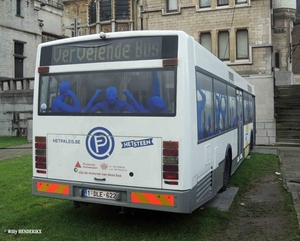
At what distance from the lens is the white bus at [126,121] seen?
5.02m

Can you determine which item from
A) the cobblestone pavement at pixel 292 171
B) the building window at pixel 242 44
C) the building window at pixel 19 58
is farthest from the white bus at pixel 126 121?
the building window at pixel 19 58

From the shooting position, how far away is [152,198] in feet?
16.6

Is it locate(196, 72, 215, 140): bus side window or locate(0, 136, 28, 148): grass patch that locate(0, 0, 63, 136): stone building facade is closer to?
locate(0, 136, 28, 148): grass patch

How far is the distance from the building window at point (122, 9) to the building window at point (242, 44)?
24.3 m

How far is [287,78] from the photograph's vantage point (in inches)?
1426

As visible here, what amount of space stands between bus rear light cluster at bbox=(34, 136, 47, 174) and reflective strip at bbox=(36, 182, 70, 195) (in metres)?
0.21

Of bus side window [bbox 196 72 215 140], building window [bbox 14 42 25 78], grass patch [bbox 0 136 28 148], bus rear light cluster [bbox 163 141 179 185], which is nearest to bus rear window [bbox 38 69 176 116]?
bus rear light cluster [bbox 163 141 179 185]

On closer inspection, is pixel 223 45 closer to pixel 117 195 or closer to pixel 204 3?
pixel 204 3

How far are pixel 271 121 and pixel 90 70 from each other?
15.5 m

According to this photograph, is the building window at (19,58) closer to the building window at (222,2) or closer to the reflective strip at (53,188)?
the building window at (222,2)

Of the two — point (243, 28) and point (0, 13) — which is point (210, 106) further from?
point (0, 13)

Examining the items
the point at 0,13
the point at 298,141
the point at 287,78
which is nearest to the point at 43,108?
the point at 298,141

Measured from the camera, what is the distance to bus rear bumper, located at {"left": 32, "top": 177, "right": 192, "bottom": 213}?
4.96 m

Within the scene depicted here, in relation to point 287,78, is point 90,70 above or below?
below
